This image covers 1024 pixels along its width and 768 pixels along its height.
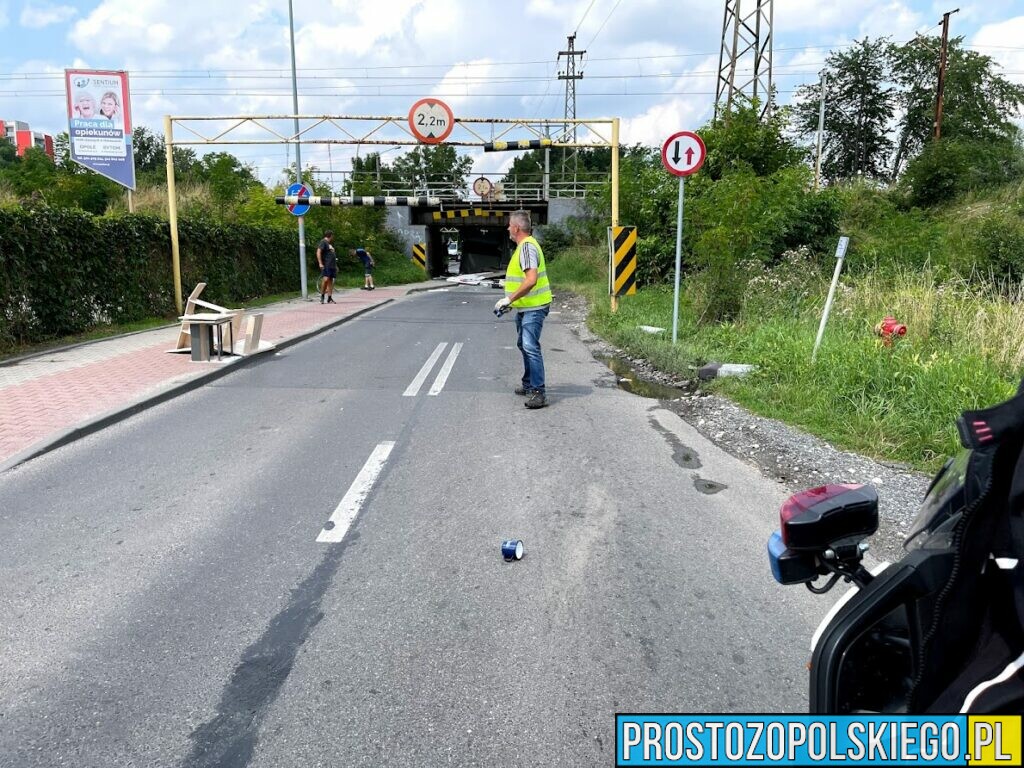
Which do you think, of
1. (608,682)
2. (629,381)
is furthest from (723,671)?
(629,381)

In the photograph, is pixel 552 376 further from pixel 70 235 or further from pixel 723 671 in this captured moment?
pixel 70 235

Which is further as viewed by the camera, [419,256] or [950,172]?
[419,256]

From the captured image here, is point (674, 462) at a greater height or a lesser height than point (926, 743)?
lesser

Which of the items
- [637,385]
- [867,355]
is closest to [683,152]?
[637,385]

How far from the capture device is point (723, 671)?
3.10m

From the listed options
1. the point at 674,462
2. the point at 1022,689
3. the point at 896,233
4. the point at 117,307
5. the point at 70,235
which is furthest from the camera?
the point at 896,233

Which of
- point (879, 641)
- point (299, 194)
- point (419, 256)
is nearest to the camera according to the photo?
point (879, 641)

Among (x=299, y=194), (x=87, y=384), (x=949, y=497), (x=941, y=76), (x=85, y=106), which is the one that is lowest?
(x=87, y=384)

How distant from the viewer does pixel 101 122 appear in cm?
1630

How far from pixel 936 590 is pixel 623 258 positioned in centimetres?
1443

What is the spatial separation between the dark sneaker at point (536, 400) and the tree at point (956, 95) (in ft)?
120

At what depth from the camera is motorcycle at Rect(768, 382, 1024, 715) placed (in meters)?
1.44

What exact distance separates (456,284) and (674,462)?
104ft

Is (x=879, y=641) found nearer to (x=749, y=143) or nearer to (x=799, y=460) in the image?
(x=799, y=460)
